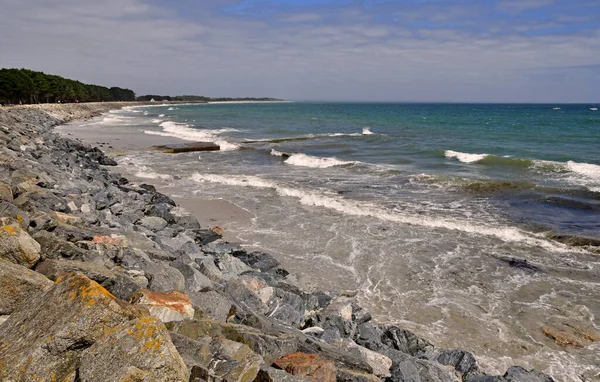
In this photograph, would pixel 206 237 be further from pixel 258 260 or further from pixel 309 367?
pixel 309 367

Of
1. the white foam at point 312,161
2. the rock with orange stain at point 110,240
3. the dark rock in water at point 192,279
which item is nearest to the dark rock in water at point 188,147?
the white foam at point 312,161

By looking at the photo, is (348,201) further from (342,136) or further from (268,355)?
(342,136)

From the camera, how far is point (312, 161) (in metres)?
28.2

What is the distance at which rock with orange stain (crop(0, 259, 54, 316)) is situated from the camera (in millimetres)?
3932

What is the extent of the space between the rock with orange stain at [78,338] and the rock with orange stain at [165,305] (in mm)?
1197

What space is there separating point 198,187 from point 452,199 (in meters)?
10.8

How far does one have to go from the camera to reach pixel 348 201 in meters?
16.9

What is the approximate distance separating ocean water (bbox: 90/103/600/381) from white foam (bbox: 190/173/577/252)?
0.05 meters

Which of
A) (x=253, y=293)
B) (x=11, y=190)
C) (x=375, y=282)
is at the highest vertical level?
(x=11, y=190)

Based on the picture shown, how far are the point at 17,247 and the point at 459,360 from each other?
19.5 feet

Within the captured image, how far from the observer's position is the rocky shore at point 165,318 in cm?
315

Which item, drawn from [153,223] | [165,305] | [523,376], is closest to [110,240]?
[165,305]

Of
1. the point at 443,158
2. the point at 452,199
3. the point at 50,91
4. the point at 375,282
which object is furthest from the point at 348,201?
the point at 50,91

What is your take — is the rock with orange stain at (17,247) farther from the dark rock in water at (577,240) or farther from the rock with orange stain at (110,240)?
the dark rock in water at (577,240)
